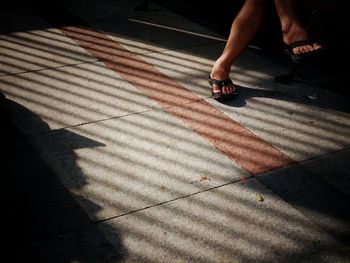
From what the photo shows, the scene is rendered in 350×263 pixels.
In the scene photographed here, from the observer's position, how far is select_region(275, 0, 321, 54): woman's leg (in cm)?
318

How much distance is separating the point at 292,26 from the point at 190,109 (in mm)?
1178

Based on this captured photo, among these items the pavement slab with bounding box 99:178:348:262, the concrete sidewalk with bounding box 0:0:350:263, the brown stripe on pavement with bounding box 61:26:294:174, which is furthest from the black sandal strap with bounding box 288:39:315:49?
the pavement slab with bounding box 99:178:348:262

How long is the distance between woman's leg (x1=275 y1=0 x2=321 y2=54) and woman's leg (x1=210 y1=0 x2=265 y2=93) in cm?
20

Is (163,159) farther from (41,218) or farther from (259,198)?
(41,218)

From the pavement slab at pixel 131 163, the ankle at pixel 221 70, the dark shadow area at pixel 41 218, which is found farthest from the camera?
the ankle at pixel 221 70

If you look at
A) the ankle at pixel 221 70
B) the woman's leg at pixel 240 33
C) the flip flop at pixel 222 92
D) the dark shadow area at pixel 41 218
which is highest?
the woman's leg at pixel 240 33

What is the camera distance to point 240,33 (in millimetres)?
3453

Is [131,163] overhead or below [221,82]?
below

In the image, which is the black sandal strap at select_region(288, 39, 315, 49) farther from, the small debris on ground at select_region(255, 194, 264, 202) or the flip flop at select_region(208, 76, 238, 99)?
the small debris on ground at select_region(255, 194, 264, 202)

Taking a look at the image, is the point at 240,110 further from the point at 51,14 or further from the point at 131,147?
the point at 51,14

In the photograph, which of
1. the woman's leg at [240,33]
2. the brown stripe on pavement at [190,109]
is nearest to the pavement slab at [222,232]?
the brown stripe on pavement at [190,109]

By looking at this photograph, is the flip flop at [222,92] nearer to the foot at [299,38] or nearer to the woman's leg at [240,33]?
the woman's leg at [240,33]

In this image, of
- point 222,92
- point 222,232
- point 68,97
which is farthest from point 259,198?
point 68,97

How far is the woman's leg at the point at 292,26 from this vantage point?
3178 mm
